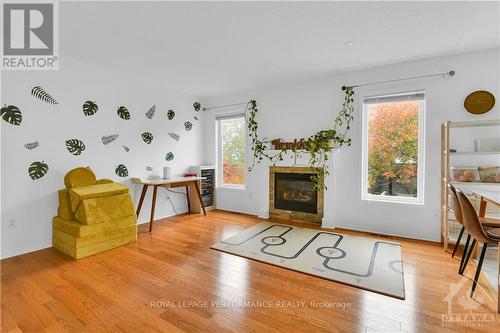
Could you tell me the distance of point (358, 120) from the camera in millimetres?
3652

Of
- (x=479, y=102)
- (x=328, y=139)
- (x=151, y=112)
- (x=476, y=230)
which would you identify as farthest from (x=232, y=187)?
(x=479, y=102)

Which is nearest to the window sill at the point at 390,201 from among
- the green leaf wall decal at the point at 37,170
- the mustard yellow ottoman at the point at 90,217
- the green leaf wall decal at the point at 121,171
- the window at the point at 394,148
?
the window at the point at 394,148

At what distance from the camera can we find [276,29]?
2412mm

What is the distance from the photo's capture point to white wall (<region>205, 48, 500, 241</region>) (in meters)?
3.03

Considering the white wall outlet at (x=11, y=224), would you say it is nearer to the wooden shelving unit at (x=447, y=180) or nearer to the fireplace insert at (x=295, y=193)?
the fireplace insert at (x=295, y=193)

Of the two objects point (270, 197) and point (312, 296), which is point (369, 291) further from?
point (270, 197)

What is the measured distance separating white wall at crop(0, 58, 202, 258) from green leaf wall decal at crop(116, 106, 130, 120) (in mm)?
55

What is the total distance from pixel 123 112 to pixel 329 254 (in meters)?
3.44

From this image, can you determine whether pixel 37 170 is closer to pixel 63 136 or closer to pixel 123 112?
pixel 63 136

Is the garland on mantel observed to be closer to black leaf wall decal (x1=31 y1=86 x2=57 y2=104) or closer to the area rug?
the area rug

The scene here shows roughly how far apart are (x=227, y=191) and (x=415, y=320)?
146 inches

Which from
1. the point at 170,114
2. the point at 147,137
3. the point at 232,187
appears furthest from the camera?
the point at 232,187

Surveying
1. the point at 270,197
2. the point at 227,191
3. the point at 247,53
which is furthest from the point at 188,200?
the point at 247,53

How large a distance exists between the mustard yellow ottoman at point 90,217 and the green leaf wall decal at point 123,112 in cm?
94
